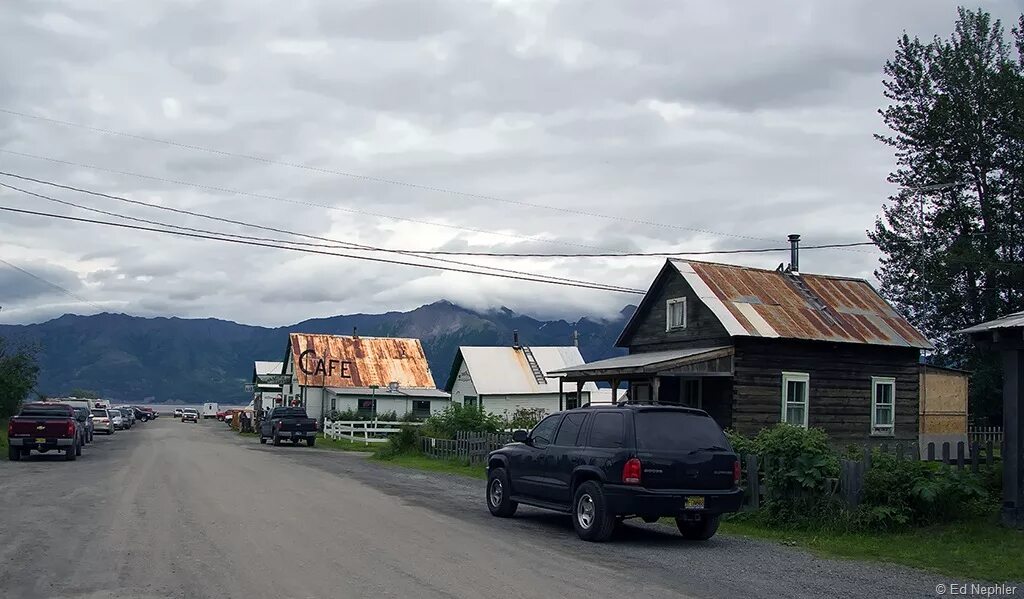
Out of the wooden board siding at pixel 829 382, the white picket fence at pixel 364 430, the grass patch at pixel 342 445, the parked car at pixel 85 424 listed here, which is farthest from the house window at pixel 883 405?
the parked car at pixel 85 424

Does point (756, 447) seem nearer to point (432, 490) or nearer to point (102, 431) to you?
point (432, 490)

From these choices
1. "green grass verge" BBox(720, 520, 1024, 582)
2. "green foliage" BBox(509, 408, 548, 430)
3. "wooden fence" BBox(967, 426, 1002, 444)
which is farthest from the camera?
"wooden fence" BBox(967, 426, 1002, 444)

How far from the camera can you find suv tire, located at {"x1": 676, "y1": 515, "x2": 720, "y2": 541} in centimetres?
1482

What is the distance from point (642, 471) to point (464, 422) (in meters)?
21.8

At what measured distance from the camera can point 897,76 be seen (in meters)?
55.6

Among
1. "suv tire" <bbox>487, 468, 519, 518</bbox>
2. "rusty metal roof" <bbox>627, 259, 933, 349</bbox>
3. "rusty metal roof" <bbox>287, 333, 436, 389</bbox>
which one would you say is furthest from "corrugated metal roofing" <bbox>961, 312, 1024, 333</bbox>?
"rusty metal roof" <bbox>287, 333, 436, 389</bbox>

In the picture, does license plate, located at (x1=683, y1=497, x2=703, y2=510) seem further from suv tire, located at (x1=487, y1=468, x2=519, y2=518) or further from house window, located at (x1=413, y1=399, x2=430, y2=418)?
house window, located at (x1=413, y1=399, x2=430, y2=418)

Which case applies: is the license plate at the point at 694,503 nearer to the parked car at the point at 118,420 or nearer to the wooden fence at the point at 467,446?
the wooden fence at the point at 467,446

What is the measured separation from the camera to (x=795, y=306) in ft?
106

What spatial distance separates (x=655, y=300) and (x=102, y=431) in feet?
131

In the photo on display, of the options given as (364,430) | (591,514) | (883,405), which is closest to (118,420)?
(364,430)

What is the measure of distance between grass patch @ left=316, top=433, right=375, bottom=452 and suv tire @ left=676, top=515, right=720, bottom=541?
3182 centimetres

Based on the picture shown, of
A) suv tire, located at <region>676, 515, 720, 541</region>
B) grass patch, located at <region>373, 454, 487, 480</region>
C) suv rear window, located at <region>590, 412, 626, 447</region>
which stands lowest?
grass patch, located at <region>373, 454, 487, 480</region>

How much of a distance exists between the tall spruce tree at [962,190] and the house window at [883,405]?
20538 mm
